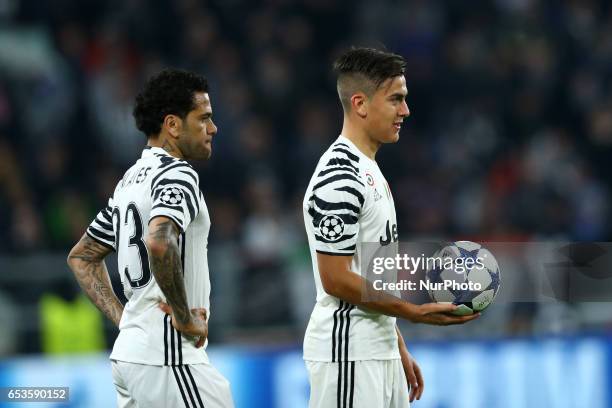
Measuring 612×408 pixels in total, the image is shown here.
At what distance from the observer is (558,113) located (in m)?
13.1

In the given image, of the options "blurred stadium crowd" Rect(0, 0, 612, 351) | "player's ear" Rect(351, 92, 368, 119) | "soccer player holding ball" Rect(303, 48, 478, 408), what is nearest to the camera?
"soccer player holding ball" Rect(303, 48, 478, 408)

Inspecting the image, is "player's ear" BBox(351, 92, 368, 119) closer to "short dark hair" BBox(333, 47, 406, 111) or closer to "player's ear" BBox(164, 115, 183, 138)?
"short dark hair" BBox(333, 47, 406, 111)

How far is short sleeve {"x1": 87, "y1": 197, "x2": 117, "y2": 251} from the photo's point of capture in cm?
491

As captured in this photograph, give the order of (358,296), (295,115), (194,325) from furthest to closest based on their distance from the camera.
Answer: (295,115)
(358,296)
(194,325)

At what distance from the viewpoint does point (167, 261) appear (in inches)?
168

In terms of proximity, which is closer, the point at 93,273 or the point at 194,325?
the point at 194,325

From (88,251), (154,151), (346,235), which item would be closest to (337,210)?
(346,235)

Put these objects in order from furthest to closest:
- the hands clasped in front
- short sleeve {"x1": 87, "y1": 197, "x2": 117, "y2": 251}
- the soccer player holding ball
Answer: short sleeve {"x1": 87, "y1": 197, "x2": 117, "y2": 251} < the soccer player holding ball < the hands clasped in front

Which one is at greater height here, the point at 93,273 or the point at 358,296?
the point at 93,273

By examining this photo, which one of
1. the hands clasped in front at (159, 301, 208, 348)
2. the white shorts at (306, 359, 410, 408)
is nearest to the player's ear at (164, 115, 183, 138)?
the hands clasped in front at (159, 301, 208, 348)

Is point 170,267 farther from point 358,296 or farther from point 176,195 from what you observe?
point 358,296

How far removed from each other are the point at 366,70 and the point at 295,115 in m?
7.52

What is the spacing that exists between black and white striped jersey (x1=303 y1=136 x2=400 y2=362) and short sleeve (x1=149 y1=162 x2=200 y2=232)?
47cm

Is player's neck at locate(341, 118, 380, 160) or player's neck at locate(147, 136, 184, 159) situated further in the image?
player's neck at locate(341, 118, 380, 160)
